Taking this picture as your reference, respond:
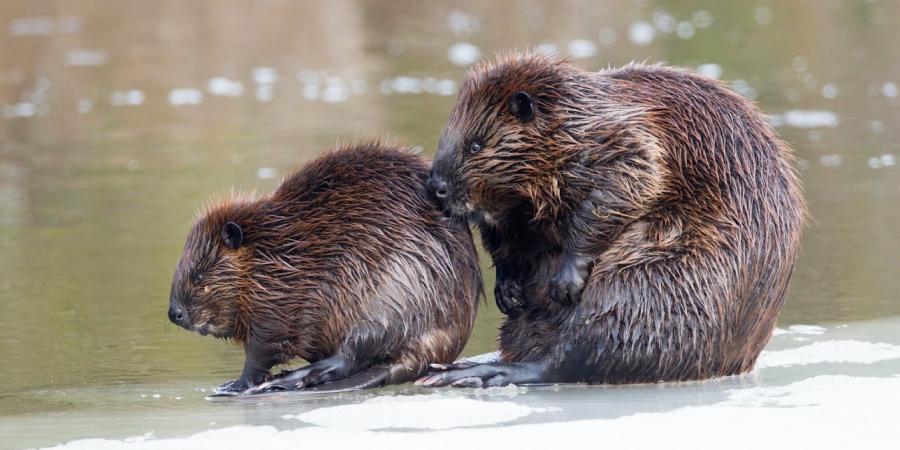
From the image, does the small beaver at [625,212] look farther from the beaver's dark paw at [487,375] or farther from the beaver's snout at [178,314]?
the beaver's snout at [178,314]

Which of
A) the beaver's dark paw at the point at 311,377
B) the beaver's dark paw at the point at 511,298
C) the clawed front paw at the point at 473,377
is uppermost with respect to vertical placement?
the beaver's dark paw at the point at 511,298

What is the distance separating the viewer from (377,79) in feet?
38.3

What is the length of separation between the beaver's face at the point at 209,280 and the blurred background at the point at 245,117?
22 centimetres

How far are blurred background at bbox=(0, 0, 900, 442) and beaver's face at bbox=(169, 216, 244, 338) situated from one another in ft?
0.74

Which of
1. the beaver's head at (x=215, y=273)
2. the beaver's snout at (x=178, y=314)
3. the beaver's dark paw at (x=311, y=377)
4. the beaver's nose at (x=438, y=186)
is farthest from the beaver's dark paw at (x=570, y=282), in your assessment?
the beaver's snout at (x=178, y=314)

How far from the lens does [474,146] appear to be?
4305 millimetres

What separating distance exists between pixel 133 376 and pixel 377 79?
7.28 m

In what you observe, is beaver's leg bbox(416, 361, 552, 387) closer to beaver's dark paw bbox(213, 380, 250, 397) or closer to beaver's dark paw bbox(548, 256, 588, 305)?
beaver's dark paw bbox(548, 256, 588, 305)

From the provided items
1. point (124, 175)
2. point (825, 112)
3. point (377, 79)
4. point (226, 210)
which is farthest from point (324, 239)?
point (377, 79)

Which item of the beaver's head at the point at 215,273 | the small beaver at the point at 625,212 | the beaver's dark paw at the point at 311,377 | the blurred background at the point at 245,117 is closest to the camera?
the small beaver at the point at 625,212

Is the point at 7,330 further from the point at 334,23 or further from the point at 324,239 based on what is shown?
the point at 334,23

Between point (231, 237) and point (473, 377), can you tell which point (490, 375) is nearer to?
point (473, 377)

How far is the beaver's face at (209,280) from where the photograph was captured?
14.5 ft

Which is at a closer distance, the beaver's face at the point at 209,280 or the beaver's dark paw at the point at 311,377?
the beaver's dark paw at the point at 311,377
